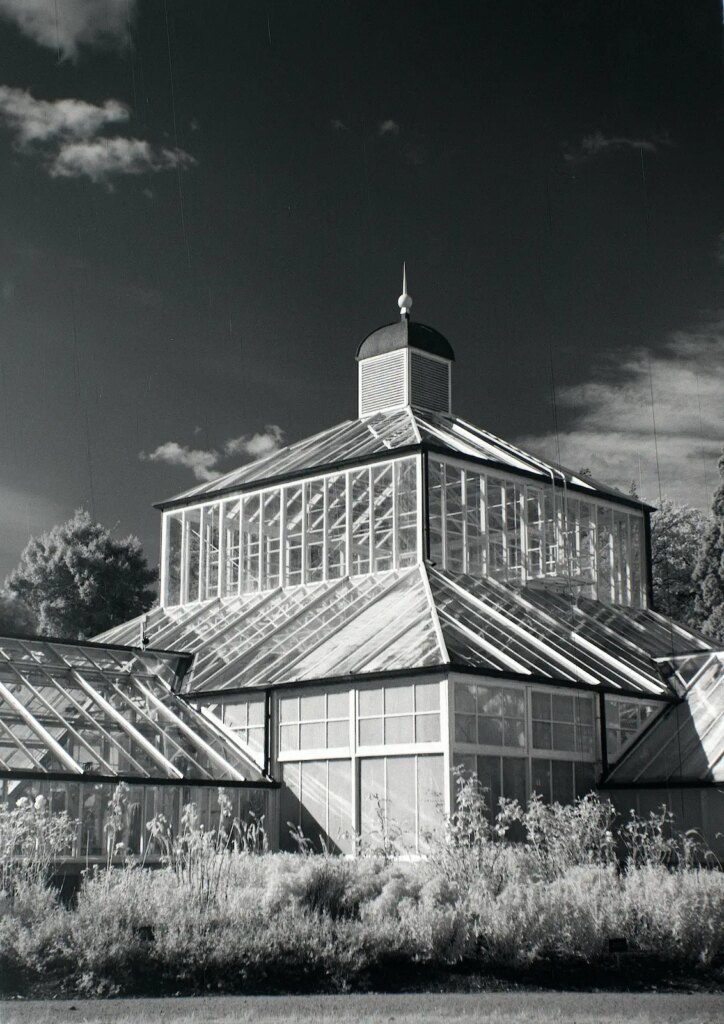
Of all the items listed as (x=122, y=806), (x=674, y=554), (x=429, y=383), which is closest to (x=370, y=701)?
(x=122, y=806)

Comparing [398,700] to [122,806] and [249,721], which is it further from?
[122,806]

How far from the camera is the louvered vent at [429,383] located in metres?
36.8

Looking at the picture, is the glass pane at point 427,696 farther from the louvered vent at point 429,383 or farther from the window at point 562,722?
the louvered vent at point 429,383

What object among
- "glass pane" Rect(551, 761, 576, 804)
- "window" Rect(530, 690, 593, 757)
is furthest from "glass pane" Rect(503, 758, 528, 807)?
"glass pane" Rect(551, 761, 576, 804)

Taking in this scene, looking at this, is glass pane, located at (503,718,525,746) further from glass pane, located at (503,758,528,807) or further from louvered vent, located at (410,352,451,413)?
louvered vent, located at (410,352,451,413)

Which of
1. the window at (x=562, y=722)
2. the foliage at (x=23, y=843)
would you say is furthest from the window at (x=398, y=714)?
the foliage at (x=23, y=843)

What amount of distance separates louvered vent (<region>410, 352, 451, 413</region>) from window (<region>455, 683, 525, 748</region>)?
1418 cm

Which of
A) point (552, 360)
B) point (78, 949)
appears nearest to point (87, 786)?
point (78, 949)

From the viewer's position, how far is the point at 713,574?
131 feet

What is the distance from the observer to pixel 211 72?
2194 cm

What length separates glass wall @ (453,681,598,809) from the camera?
2358 centimetres

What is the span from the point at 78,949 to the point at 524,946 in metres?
5.19

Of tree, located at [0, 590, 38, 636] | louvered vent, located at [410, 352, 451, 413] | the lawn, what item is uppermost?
louvered vent, located at [410, 352, 451, 413]

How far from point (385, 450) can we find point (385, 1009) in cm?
2071
